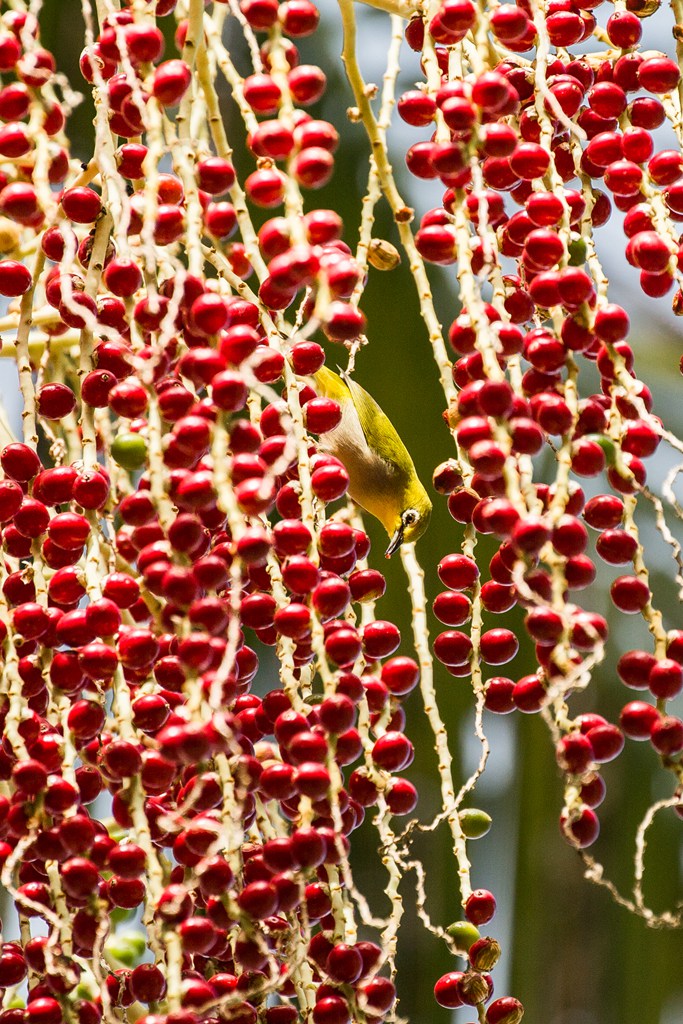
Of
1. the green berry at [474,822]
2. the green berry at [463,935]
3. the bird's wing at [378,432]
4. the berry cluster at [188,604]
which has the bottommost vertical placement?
the green berry at [463,935]

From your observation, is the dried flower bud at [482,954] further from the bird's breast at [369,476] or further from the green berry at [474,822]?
the bird's breast at [369,476]

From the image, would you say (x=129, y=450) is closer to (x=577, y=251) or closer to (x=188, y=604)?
(x=188, y=604)

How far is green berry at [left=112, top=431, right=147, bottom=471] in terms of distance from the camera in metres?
0.81

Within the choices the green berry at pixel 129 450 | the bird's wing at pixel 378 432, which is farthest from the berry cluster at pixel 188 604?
the bird's wing at pixel 378 432

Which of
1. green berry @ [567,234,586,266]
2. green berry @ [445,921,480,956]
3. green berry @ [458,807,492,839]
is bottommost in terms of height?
green berry @ [445,921,480,956]

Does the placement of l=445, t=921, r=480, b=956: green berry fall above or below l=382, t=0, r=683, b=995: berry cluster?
below

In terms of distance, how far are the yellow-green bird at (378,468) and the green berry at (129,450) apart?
0.40 meters

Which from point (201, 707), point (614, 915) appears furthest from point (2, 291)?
point (614, 915)

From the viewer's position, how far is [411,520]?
1.28 meters

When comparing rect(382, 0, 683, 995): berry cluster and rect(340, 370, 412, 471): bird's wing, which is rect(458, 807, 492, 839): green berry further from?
rect(340, 370, 412, 471): bird's wing

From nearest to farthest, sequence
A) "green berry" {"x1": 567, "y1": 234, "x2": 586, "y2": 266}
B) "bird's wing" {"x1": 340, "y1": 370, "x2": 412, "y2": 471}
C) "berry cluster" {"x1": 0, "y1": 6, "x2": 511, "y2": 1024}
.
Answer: "berry cluster" {"x1": 0, "y1": 6, "x2": 511, "y2": 1024} < "green berry" {"x1": 567, "y1": 234, "x2": 586, "y2": 266} < "bird's wing" {"x1": 340, "y1": 370, "x2": 412, "y2": 471}

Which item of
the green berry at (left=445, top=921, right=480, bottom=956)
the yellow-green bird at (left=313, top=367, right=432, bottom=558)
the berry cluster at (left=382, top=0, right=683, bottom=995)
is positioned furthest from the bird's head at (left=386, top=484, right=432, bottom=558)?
the green berry at (left=445, top=921, right=480, bottom=956)

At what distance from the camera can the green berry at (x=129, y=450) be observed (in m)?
0.81

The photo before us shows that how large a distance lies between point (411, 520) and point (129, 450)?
0.52 m
